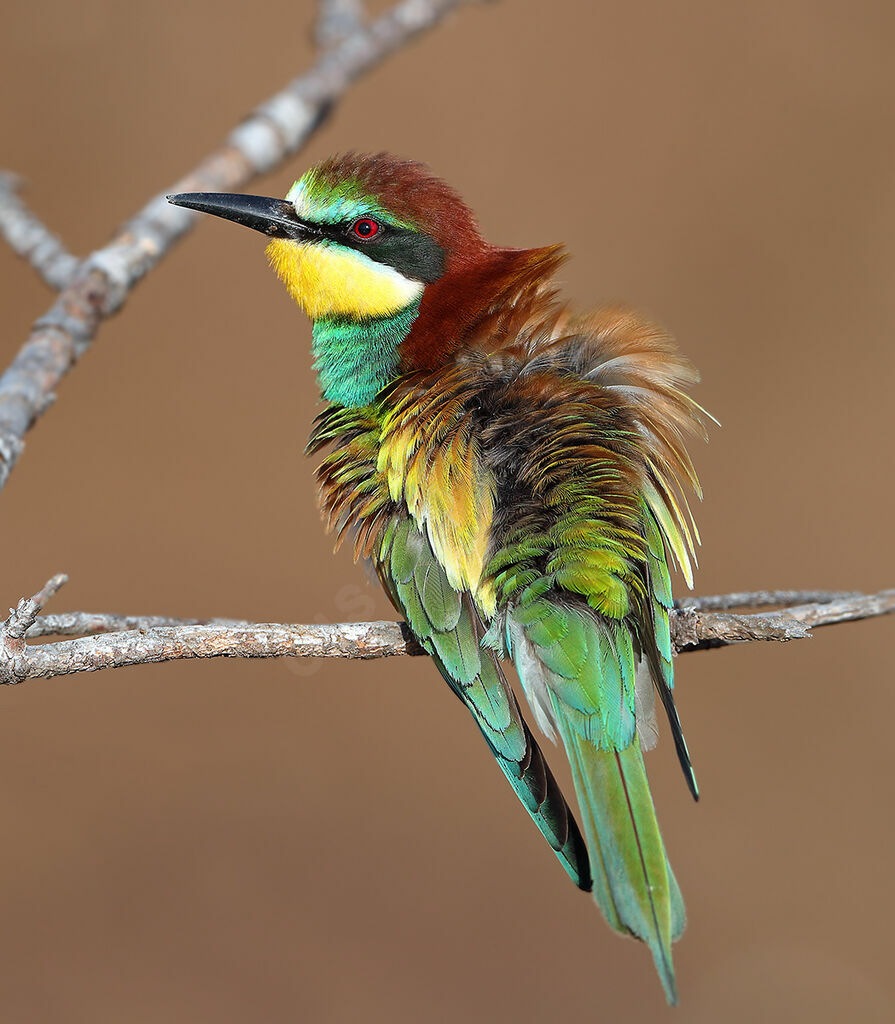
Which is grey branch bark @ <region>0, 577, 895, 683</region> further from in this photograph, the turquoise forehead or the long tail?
the turquoise forehead

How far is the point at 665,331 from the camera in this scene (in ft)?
4.35

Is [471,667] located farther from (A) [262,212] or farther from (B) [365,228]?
(A) [262,212]

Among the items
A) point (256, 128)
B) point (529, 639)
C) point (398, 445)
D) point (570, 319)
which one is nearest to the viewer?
point (529, 639)

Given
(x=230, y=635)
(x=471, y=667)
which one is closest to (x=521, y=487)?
(x=471, y=667)

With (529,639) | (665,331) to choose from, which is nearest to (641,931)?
(529,639)

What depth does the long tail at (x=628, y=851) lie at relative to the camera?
1009mm

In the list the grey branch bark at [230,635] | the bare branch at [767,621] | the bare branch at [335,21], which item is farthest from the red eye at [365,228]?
the bare branch at [335,21]

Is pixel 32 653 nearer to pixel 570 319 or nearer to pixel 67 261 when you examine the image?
pixel 570 319

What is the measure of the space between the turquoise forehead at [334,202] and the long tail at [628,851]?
808mm

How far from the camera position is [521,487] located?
1174mm

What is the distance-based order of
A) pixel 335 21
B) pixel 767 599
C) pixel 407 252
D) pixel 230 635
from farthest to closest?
pixel 335 21 → pixel 407 252 → pixel 767 599 → pixel 230 635

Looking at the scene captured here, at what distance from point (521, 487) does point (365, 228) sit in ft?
1.72

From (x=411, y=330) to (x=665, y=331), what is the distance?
343mm

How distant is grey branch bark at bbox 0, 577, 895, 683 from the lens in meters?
0.96
